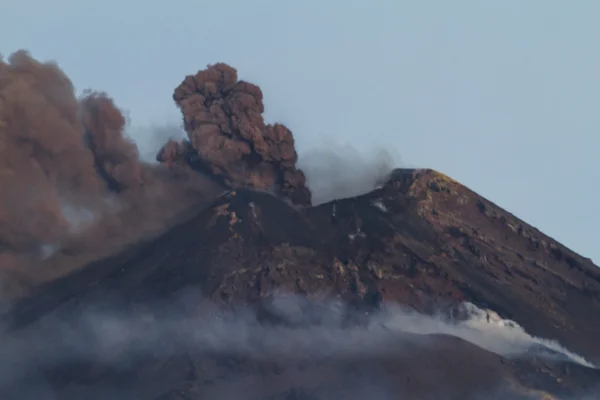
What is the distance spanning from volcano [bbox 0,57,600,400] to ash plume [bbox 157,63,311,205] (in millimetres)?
77

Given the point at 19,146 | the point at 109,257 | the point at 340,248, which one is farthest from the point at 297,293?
the point at 19,146

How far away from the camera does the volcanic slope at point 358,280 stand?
168 feet

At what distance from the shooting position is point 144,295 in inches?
2164

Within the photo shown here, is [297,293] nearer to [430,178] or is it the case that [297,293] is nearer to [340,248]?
[340,248]

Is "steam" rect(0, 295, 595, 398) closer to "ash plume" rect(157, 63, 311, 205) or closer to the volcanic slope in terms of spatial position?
the volcanic slope

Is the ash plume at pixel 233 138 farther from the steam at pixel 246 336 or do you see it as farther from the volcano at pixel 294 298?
the steam at pixel 246 336

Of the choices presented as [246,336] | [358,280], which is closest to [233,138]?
[358,280]

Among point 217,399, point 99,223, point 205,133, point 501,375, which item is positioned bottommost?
point 217,399

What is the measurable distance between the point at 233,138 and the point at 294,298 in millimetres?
9856

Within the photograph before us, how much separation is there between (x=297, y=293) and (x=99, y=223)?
32.5 ft

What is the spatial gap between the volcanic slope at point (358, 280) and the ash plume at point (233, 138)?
1.35 metres

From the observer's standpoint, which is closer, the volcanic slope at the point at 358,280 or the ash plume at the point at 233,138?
the volcanic slope at the point at 358,280

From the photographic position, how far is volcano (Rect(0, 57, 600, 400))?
51.2m

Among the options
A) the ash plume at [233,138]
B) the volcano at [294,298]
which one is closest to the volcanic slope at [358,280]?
the volcano at [294,298]
